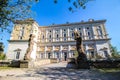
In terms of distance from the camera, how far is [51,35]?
1697 inches

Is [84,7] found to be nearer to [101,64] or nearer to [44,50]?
[101,64]

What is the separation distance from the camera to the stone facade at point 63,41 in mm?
36844

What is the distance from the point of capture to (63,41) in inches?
1572

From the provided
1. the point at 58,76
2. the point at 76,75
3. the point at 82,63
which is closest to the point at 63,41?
the point at 82,63

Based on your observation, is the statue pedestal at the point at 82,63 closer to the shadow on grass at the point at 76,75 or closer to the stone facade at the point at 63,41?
the shadow on grass at the point at 76,75

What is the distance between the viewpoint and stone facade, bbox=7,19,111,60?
36.8 meters

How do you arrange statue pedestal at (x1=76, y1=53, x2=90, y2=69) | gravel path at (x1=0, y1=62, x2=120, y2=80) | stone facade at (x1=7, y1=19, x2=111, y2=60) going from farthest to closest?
stone facade at (x1=7, y1=19, x2=111, y2=60), statue pedestal at (x1=76, y1=53, x2=90, y2=69), gravel path at (x1=0, y1=62, x2=120, y2=80)

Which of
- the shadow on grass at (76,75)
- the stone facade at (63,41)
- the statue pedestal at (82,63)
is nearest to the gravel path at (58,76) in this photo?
the shadow on grass at (76,75)

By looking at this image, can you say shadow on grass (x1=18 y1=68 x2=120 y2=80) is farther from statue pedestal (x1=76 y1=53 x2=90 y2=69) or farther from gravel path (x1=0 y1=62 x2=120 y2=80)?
statue pedestal (x1=76 y1=53 x2=90 y2=69)

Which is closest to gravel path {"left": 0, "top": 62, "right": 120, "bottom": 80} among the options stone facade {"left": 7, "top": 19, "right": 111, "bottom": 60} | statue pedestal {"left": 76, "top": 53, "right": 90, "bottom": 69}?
statue pedestal {"left": 76, "top": 53, "right": 90, "bottom": 69}

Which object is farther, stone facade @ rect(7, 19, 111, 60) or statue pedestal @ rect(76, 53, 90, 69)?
stone facade @ rect(7, 19, 111, 60)

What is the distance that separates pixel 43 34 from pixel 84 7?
38.7m

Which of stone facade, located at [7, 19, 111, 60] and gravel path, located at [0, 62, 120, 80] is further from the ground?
stone facade, located at [7, 19, 111, 60]

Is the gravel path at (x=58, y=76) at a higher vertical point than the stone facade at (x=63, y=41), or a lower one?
lower
